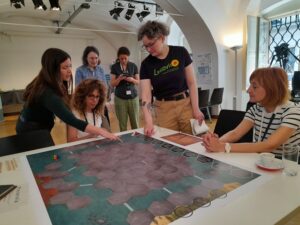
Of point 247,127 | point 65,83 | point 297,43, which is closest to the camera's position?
point 247,127

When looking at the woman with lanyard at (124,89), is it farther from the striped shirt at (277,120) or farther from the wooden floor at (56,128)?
the striped shirt at (277,120)

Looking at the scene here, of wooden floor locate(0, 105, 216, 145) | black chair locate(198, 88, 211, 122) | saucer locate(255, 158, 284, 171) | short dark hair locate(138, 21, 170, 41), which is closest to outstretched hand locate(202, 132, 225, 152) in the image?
saucer locate(255, 158, 284, 171)

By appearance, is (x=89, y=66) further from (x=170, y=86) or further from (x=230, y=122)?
(x=230, y=122)

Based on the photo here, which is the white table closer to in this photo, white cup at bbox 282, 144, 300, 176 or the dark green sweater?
white cup at bbox 282, 144, 300, 176

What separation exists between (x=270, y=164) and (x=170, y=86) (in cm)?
98

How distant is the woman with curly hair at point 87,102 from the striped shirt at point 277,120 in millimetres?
1079

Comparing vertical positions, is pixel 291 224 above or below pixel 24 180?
below

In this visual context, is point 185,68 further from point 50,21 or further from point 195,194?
point 50,21

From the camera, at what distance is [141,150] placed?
132cm

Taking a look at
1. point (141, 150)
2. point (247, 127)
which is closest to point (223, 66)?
point (247, 127)

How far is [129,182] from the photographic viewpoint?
0.95 meters

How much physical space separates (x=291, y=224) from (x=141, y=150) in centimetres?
113

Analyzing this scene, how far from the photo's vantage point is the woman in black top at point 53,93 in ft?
4.84

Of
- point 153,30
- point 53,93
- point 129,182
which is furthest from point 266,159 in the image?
point 53,93
